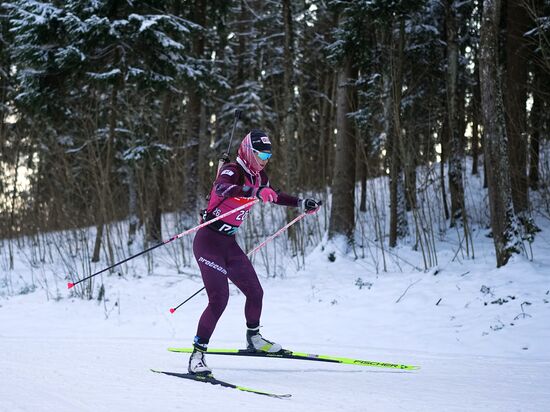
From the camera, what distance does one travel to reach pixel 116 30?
11773 mm

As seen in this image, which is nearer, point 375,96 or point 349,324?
point 349,324

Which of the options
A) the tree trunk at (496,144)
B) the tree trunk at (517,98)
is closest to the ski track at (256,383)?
the tree trunk at (496,144)

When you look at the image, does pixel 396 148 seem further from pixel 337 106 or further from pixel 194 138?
pixel 194 138

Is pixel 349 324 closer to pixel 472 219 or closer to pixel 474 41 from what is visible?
pixel 472 219

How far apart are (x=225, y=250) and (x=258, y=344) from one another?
3.38 ft

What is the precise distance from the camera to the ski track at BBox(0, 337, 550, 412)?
13.2 feet

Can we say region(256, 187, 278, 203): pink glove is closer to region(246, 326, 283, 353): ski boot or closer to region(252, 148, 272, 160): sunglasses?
region(252, 148, 272, 160): sunglasses

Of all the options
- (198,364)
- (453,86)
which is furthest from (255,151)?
(453,86)

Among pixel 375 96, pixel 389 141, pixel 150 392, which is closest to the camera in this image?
pixel 150 392

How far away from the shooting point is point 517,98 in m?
11.6

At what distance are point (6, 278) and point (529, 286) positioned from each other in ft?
33.9

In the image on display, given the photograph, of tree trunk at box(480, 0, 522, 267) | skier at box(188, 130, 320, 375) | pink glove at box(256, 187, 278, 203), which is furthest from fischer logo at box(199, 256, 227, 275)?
tree trunk at box(480, 0, 522, 267)

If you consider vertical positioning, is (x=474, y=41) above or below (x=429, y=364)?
above

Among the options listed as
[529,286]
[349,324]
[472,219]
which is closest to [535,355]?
[529,286]
